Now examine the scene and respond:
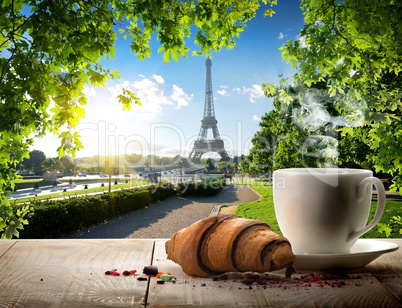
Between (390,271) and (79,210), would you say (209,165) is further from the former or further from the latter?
(390,271)

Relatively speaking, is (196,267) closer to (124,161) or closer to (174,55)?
(174,55)

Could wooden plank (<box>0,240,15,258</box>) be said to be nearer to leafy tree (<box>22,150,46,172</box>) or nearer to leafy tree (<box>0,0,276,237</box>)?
leafy tree (<box>0,0,276,237</box>)

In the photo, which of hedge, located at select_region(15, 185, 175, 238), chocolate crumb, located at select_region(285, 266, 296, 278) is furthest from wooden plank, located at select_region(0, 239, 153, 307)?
hedge, located at select_region(15, 185, 175, 238)

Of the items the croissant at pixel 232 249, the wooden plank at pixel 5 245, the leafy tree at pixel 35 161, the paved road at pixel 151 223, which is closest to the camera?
the croissant at pixel 232 249

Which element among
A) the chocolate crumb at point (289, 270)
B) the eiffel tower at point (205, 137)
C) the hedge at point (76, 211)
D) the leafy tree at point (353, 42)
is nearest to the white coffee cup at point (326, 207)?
the chocolate crumb at point (289, 270)

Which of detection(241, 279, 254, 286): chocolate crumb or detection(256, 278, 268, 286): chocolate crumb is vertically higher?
detection(241, 279, 254, 286): chocolate crumb

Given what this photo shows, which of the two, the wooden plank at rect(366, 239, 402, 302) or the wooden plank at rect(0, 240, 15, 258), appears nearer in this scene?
the wooden plank at rect(366, 239, 402, 302)

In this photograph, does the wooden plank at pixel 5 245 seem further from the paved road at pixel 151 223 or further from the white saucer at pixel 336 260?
the paved road at pixel 151 223
